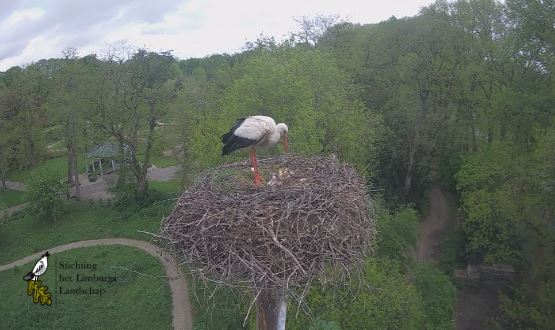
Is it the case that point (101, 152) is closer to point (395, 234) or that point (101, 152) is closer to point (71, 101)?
point (71, 101)

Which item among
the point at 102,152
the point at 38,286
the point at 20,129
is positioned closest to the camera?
the point at 38,286

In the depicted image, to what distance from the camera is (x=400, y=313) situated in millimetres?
10484

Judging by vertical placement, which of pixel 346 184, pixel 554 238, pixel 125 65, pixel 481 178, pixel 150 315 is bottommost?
pixel 150 315

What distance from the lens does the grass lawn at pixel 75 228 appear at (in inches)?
797

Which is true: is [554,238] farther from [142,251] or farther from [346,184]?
[142,251]

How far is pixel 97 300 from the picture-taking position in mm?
15578

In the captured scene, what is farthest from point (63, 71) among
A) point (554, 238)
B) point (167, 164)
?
point (554, 238)

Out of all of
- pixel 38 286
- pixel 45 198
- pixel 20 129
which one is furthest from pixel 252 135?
pixel 20 129

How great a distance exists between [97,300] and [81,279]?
1779mm

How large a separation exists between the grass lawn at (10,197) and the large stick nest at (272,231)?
24283 mm

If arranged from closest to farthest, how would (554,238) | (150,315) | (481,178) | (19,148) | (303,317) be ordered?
(303,317), (554,238), (150,315), (481,178), (19,148)

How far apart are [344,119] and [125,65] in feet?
43.3

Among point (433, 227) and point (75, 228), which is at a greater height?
point (75, 228)

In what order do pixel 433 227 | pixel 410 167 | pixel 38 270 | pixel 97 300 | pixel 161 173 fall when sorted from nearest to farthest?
pixel 97 300
pixel 38 270
pixel 433 227
pixel 410 167
pixel 161 173
